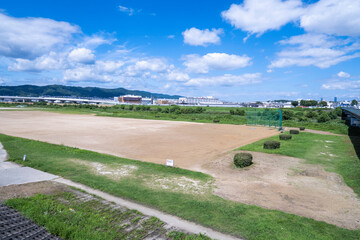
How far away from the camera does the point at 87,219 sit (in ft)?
21.6

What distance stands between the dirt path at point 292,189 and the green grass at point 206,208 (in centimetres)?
83

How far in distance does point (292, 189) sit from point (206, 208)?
512 cm

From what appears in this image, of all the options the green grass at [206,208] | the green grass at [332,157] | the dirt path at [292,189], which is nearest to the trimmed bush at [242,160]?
the dirt path at [292,189]

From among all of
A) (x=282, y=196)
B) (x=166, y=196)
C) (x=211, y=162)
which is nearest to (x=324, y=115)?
(x=211, y=162)

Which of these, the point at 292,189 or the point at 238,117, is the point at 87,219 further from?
the point at 238,117

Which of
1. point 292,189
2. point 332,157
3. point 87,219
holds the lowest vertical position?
point 292,189

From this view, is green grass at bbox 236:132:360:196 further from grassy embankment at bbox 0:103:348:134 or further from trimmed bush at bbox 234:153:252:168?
grassy embankment at bbox 0:103:348:134

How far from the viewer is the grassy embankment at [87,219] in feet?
19.4

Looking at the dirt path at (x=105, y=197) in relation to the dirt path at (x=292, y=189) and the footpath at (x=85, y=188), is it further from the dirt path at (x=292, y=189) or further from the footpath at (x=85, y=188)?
the dirt path at (x=292, y=189)

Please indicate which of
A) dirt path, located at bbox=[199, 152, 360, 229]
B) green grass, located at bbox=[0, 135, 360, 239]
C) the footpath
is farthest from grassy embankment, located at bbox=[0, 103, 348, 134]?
the footpath

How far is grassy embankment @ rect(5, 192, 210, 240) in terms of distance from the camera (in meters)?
5.90

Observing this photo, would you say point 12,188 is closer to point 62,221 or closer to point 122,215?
point 62,221

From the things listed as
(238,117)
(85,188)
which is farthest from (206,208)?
(238,117)

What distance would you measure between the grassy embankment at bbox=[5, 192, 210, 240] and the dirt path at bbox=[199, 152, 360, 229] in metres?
4.02
